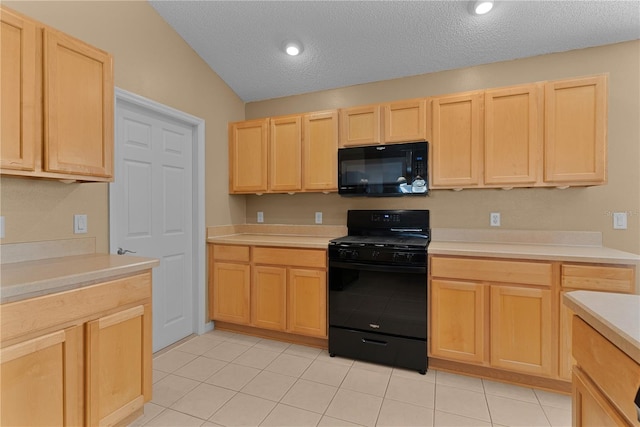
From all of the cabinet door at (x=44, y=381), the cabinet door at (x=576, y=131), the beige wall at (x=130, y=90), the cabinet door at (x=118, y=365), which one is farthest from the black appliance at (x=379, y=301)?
the cabinet door at (x=44, y=381)

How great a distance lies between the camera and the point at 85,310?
1478 millimetres

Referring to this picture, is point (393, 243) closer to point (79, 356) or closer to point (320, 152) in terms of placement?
point (320, 152)

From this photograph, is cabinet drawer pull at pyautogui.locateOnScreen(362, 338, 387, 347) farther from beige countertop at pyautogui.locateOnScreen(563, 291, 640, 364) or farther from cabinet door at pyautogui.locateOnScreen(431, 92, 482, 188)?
beige countertop at pyautogui.locateOnScreen(563, 291, 640, 364)

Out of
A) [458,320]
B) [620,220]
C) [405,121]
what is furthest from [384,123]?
[620,220]

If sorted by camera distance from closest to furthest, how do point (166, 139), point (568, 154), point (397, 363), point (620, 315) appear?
point (620, 315) < point (568, 154) < point (397, 363) < point (166, 139)

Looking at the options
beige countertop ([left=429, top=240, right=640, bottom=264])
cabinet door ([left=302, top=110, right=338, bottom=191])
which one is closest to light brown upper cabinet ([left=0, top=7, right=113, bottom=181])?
cabinet door ([left=302, top=110, right=338, bottom=191])

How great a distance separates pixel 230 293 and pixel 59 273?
5.63 feet

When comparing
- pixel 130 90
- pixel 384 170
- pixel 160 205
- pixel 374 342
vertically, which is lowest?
pixel 374 342

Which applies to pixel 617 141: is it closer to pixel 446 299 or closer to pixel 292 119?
pixel 446 299

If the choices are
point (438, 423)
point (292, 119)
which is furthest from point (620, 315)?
point (292, 119)

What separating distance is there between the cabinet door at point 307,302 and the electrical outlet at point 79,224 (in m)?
1.57

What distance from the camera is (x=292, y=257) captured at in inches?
110

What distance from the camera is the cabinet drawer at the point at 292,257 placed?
2709 mm

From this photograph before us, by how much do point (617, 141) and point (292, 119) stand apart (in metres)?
2.72
